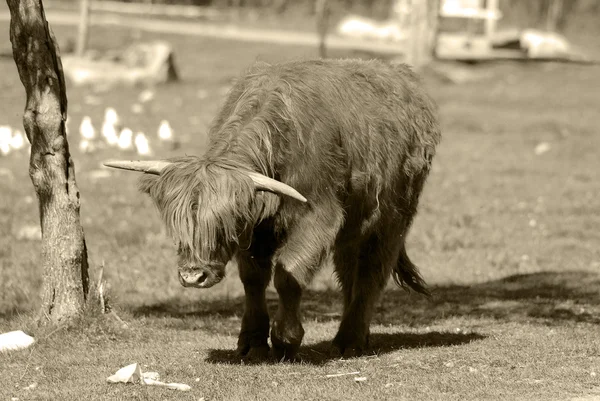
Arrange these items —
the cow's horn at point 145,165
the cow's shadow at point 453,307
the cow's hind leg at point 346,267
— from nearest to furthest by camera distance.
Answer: the cow's horn at point 145,165 → the cow's hind leg at point 346,267 → the cow's shadow at point 453,307

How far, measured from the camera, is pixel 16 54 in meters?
9.35

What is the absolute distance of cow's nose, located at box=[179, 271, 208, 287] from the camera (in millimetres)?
7477

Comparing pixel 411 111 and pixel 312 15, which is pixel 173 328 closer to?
pixel 411 111

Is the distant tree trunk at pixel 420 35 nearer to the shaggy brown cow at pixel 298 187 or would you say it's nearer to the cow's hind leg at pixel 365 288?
the shaggy brown cow at pixel 298 187

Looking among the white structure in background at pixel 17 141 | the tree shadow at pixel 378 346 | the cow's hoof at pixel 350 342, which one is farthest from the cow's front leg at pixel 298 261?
the white structure in background at pixel 17 141

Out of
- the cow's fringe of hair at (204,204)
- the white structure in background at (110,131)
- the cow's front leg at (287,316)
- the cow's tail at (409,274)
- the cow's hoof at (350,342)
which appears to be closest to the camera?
the cow's fringe of hair at (204,204)

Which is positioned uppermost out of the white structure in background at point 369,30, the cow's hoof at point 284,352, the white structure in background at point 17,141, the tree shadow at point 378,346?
the cow's hoof at point 284,352

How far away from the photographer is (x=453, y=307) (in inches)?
455

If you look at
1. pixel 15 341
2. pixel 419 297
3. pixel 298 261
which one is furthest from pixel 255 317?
pixel 419 297

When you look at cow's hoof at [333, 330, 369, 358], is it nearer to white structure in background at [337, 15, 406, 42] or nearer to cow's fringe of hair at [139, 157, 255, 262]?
cow's fringe of hair at [139, 157, 255, 262]

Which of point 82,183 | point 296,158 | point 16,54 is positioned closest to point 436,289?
point 296,158

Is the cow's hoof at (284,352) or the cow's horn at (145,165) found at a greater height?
the cow's horn at (145,165)

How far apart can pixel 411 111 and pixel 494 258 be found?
5.07 meters

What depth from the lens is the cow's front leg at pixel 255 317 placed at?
856 cm
